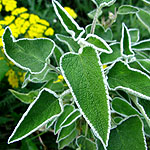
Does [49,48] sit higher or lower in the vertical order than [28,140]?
higher

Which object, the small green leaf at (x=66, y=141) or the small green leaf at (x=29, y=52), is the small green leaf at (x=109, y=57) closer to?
the small green leaf at (x=29, y=52)

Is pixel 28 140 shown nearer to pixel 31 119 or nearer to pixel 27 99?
pixel 27 99

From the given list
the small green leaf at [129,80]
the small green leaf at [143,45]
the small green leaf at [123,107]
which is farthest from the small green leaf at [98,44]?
the small green leaf at [143,45]

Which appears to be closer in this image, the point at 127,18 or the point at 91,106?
the point at 91,106

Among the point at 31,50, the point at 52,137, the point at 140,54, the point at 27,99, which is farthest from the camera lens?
the point at 52,137

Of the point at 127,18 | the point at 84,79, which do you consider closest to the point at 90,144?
the point at 84,79

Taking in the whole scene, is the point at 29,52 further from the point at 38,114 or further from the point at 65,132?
the point at 65,132

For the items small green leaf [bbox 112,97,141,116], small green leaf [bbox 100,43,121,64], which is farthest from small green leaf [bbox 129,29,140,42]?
small green leaf [bbox 112,97,141,116]

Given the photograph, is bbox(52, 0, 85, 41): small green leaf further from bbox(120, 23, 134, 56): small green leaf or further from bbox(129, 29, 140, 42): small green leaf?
bbox(129, 29, 140, 42): small green leaf
